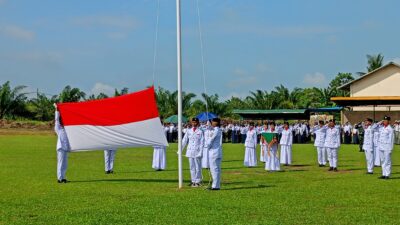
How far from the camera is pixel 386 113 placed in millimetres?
52500

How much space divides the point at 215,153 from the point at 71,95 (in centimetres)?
5612

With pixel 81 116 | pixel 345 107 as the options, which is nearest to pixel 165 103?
pixel 345 107

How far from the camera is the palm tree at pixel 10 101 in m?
67.6

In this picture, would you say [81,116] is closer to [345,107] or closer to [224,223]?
[224,223]

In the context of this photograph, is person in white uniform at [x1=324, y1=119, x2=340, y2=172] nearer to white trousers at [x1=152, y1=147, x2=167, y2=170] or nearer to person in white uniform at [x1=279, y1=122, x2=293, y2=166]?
person in white uniform at [x1=279, y1=122, x2=293, y2=166]

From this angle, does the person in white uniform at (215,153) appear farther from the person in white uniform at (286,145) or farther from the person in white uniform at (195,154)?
the person in white uniform at (286,145)

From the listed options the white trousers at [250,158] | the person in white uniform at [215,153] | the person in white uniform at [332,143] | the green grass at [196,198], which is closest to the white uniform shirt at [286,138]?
the white trousers at [250,158]

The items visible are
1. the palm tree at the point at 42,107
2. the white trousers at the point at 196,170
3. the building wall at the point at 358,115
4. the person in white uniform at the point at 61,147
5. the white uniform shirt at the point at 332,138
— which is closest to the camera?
the white trousers at the point at 196,170

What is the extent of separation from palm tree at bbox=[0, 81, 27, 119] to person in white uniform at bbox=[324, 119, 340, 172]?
50.8 meters

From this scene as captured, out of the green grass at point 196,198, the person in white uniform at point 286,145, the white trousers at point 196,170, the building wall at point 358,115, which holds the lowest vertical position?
the green grass at point 196,198

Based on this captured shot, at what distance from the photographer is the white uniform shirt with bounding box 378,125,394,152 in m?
20.0

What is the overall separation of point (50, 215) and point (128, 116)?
20.7ft

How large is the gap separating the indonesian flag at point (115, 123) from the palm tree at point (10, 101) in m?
52.3

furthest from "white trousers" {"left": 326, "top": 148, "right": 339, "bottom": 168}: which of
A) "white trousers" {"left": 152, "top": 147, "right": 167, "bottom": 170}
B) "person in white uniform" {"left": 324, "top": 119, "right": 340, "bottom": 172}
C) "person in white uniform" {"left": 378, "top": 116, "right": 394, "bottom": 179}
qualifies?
"white trousers" {"left": 152, "top": 147, "right": 167, "bottom": 170}
